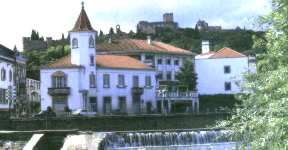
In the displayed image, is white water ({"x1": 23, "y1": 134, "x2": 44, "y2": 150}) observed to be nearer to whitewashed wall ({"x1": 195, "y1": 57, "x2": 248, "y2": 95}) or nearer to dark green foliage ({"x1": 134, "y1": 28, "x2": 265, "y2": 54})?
whitewashed wall ({"x1": 195, "y1": 57, "x2": 248, "y2": 95})

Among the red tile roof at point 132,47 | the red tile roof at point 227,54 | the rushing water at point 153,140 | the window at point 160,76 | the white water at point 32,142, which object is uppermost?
the red tile roof at point 132,47

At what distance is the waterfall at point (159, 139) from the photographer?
131 feet

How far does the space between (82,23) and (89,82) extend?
19.5 feet

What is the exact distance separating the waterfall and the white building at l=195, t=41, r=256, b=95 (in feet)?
127

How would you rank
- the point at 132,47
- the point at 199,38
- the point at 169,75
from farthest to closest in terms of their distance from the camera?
the point at 199,38 → the point at 169,75 → the point at 132,47

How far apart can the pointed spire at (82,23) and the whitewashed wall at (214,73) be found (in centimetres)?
1877

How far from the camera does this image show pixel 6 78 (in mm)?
64125

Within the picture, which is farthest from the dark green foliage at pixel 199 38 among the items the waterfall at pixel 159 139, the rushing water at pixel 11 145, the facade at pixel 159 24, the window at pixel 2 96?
the rushing water at pixel 11 145

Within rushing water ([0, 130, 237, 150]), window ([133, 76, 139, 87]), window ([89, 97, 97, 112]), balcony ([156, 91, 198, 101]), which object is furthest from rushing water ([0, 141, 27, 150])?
balcony ([156, 91, 198, 101])

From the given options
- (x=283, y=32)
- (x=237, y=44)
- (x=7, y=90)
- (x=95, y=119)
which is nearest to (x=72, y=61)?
(x=7, y=90)

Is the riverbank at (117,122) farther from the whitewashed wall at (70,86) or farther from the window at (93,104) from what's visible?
the window at (93,104)

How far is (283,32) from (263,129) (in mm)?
2717

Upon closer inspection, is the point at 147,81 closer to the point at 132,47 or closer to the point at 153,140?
the point at 132,47

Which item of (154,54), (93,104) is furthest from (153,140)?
(154,54)
